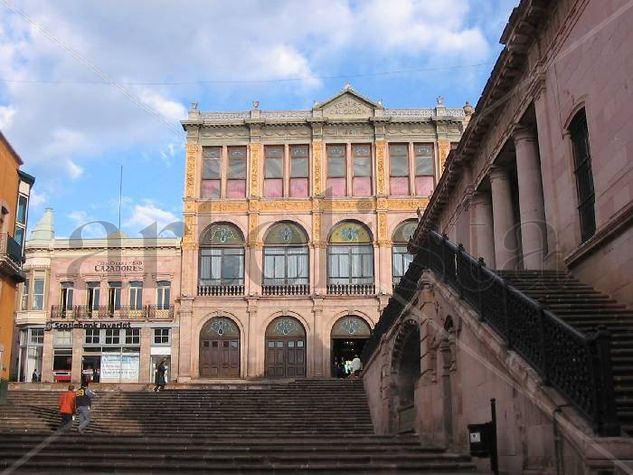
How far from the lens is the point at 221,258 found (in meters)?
43.9

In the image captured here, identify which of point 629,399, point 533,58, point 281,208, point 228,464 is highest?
point 281,208

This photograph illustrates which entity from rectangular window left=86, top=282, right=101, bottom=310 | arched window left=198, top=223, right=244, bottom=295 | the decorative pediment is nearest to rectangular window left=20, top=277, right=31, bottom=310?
rectangular window left=86, top=282, right=101, bottom=310

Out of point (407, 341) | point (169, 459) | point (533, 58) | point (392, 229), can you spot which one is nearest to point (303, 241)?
point (392, 229)

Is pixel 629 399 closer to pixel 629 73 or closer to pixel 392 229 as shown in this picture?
pixel 629 73

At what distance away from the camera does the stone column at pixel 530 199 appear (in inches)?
726

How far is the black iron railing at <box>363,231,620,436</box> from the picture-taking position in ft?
26.9

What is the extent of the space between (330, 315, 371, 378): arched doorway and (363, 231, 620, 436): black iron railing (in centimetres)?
2736

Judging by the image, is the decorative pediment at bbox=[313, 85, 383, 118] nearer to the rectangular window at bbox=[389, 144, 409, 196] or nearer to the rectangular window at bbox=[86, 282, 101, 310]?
the rectangular window at bbox=[389, 144, 409, 196]

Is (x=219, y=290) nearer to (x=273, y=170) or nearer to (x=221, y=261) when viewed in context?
(x=221, y=261)

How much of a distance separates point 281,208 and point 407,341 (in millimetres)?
24508

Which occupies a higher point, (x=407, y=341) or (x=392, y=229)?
(x=392, y=229)

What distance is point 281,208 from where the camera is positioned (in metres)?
44.7

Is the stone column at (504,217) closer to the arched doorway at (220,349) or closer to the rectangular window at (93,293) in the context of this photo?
the arched doorway at (220,349)

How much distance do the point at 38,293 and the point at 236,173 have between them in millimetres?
13465
